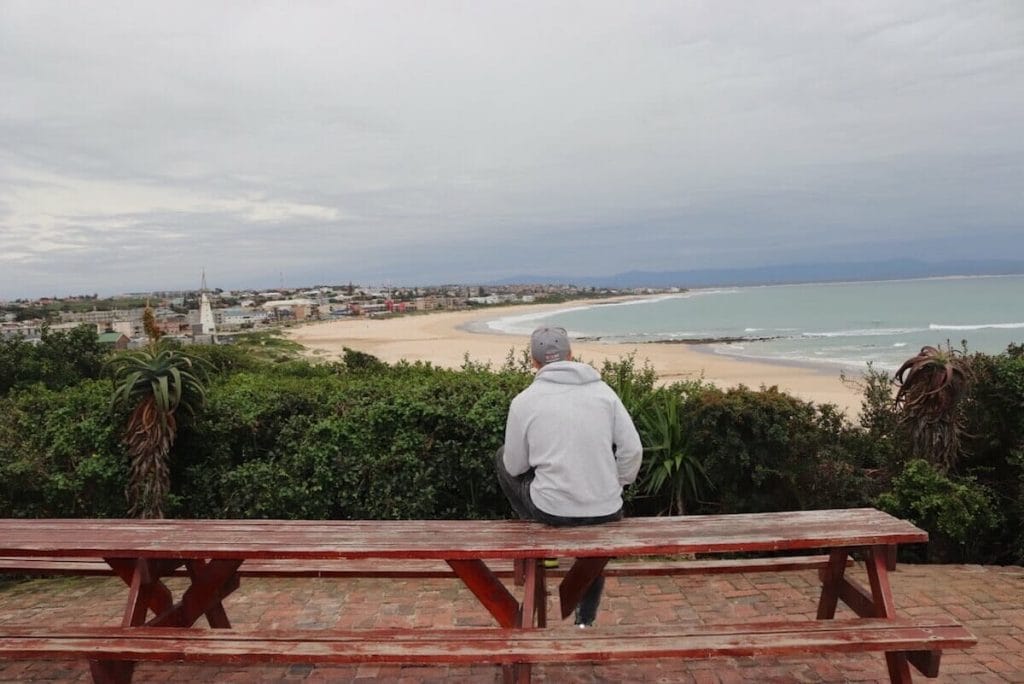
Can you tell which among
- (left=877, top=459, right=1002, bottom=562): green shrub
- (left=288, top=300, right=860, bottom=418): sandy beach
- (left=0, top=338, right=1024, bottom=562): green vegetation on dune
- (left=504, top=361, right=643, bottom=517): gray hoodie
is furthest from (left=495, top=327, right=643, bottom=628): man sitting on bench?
(left=288, top=300, right=860, bottom=418): sandy beach

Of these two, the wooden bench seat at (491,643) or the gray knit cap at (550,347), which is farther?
the gray knit cap at (550,347)

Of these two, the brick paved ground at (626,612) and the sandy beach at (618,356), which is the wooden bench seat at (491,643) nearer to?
the brick paved ground at (626,612)

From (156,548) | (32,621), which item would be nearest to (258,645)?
(156,548)

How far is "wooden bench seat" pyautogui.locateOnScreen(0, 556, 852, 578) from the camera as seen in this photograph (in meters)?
3.59

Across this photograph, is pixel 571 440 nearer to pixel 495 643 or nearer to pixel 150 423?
pixel 495 643

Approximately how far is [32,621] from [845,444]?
548 centimetres

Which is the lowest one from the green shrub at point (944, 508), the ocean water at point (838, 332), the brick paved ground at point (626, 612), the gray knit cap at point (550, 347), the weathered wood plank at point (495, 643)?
the ocean water at point (838, 332)

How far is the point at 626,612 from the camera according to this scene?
4090mm

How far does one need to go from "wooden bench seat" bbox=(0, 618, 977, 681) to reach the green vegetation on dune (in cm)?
209

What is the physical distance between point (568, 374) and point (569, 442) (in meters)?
0.29

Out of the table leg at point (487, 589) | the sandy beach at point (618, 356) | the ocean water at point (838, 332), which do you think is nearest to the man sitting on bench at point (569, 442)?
the table leg at point (487, 589)

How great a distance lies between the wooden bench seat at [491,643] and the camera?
8.60 feet

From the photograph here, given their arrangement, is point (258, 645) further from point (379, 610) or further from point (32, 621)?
point (32, 621)

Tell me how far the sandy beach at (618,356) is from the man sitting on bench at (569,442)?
661cm
